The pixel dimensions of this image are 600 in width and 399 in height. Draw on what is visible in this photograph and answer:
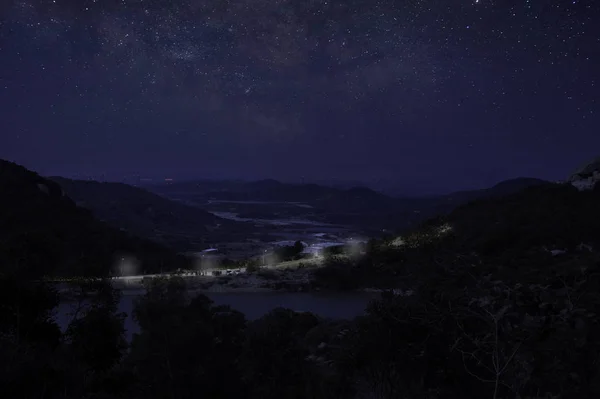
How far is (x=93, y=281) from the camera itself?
9812mm

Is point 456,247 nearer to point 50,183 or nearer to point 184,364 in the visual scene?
point 184,364

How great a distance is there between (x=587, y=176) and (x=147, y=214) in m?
86.6

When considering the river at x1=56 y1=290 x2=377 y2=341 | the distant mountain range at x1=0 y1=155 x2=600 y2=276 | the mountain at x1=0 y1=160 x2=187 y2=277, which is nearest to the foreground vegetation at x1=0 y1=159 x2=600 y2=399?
the distant mountain range at x1=0 y1=155 x2=600 y2=276

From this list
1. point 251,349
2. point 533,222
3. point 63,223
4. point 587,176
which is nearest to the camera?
point 251,349

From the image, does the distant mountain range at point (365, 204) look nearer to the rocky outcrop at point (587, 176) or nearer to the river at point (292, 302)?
the rocky outcrop at point (587, 176)

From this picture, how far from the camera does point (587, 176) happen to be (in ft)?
144

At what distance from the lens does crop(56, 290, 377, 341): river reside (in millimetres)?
27016

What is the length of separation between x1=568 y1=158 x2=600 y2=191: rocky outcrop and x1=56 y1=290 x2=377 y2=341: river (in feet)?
80.5

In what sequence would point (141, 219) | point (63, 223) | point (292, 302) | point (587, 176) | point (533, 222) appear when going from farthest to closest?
point (141, 219) → point (63, 223) → point (587, 176) → point (533, 222) → point (292, 302)

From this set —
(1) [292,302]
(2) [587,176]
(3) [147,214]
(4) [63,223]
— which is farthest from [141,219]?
(2) [587,176]

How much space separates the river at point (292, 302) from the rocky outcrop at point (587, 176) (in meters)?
24.5

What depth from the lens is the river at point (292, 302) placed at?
27.0 meters

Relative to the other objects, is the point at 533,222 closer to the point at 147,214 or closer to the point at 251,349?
the point at 251,349

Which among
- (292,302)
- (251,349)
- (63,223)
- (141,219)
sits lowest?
(292,302)
